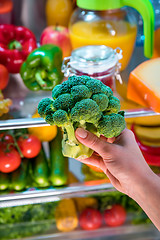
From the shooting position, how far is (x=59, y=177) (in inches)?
55.7

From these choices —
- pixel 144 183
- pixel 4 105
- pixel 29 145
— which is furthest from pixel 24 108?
pixel 144 183

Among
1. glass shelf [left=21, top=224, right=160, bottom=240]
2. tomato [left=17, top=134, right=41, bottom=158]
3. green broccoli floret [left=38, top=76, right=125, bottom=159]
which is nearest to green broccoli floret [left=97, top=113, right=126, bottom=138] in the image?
green broccoli floret [left=38, top=76, right=125, bottom=159]

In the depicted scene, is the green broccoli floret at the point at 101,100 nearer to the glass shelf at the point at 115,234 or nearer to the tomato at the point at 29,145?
the tomato at the point at 29,145

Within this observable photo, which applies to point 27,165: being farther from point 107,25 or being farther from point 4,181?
point 107,25

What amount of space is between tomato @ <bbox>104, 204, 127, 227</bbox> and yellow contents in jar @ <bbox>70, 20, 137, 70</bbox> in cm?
86

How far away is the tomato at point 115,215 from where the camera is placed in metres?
1.73

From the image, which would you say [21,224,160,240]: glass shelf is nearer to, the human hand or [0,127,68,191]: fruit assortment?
[0,127,68,191]: fruit assortment

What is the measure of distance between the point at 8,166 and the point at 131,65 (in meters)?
0.71

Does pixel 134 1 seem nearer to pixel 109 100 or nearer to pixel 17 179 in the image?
pixel 109 100

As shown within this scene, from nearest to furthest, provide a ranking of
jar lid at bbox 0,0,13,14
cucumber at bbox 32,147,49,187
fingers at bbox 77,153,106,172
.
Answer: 1. fingers at bbox 77,153,106,172
2. cucumber at bbox 32,147,49,187
3. jar lid at bbox 0,0,13,14

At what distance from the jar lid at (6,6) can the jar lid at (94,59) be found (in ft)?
2.05

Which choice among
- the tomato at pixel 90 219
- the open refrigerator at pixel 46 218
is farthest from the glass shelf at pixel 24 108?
the tomato at pixel 90 219

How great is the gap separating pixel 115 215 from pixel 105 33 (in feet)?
3.17

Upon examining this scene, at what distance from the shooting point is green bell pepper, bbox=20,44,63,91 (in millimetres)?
1347
